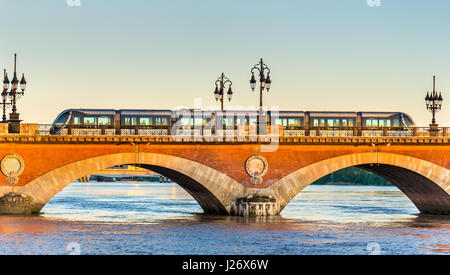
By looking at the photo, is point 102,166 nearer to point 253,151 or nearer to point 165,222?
point 165,222

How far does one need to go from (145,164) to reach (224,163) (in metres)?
4.69

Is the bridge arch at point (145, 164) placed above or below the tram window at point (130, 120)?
below

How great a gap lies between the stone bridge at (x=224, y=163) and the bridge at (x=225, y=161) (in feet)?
0.19

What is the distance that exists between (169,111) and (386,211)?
1981 cm

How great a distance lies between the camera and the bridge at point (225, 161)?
49531 mm

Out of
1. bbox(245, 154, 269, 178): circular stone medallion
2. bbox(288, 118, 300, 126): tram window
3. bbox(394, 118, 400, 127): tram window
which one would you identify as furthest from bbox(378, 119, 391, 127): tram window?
bbox(245, 154, 269, 178): circular stone medallion

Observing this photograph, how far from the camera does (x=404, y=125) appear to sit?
61.2 m

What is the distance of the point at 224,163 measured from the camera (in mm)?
52125

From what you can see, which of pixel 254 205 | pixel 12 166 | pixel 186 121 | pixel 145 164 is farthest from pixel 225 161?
pixel 12 166

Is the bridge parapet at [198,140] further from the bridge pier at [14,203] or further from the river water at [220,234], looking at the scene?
the river water at [220,234]

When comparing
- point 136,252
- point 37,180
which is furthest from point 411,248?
point 37,180

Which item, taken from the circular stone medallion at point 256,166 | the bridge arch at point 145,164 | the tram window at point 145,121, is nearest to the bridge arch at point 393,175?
the circular stone medallion at point 256,166

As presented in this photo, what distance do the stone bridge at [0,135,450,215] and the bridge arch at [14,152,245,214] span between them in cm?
6

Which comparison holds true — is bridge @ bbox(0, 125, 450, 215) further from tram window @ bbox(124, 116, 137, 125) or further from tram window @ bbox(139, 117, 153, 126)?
tram window @ bbox(124, 116, 137, 125)
